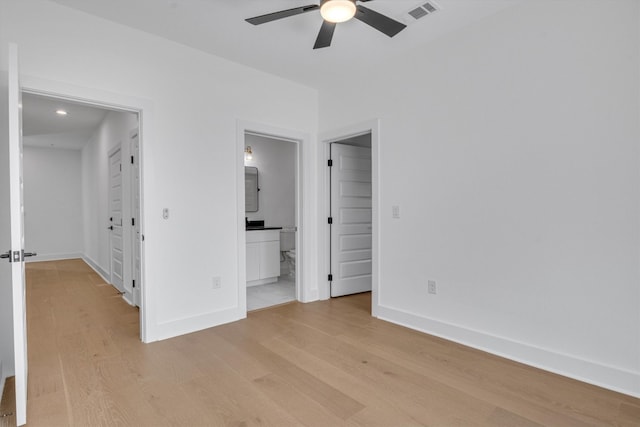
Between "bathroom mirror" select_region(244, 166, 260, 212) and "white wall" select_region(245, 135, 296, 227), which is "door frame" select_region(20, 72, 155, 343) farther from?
"white wall" select_region(245, 135, 296, 227)

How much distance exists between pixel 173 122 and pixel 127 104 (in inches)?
15.2

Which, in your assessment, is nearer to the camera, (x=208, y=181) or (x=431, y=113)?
(x=431, y=113)

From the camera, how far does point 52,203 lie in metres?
7.73

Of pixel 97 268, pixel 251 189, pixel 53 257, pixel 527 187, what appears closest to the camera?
pixel 527 187

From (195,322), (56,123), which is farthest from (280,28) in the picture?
(56,123)

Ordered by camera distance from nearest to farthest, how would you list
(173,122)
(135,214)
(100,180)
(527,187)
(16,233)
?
1. (16,233)
2. (527,187)
3. (173,122)
4. (135,214)
5. (100,180)

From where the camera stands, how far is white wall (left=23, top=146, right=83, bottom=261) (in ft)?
24.6

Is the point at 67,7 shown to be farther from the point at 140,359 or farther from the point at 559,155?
the point at 559,155

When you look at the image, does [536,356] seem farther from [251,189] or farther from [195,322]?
[251,189]

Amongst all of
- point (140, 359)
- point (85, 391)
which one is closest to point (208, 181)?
point (140, 359)

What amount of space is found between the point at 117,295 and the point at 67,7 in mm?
3438

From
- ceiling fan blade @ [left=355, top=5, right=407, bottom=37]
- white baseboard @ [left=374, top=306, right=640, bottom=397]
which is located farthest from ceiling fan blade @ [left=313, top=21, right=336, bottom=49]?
white baseboard @ [left=374, top=306, right=640, bottom=397]

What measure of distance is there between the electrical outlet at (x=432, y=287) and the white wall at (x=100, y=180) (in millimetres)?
3745

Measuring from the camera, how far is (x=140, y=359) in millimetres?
2557
